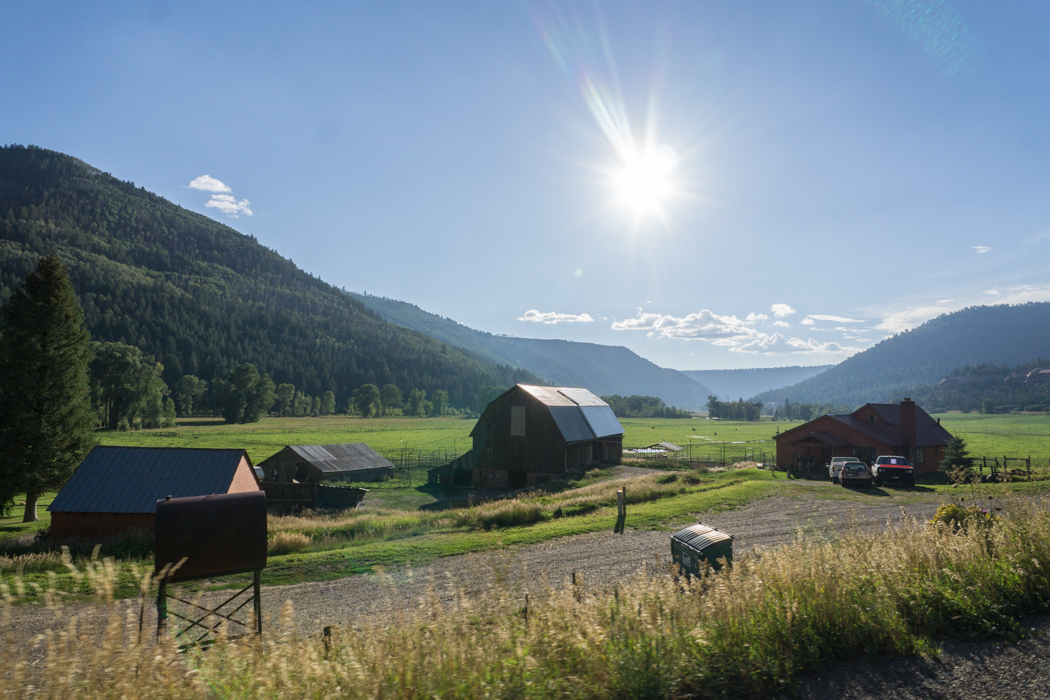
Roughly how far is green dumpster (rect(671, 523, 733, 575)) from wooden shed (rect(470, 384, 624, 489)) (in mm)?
32069

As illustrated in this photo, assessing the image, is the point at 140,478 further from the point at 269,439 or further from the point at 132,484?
the point at 269,439

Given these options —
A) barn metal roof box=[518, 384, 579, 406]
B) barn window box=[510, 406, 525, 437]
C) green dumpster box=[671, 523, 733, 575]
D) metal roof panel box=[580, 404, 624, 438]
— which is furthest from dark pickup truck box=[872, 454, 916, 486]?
green dumpster box=[671, 523, 733, 575]

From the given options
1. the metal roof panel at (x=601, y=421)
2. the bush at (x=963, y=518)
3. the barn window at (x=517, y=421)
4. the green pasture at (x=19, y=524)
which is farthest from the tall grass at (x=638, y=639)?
the metal roof panel at (x=601, y=421)

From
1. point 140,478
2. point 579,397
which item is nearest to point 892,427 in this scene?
point 579,397

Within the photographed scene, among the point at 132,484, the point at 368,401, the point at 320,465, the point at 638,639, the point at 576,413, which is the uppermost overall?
the point at 368,401

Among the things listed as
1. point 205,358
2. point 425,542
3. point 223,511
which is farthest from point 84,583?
point 205,358

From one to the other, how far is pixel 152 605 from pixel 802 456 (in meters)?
43.9

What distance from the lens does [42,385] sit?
83.8 feet

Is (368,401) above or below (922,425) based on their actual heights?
above

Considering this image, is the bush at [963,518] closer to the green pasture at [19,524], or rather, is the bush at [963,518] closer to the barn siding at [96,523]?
the barn siding at [96,523]

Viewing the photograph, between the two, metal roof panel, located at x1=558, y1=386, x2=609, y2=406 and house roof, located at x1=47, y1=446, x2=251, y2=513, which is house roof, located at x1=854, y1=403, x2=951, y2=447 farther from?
house roof, located at x1=47, y1=446, x2=251, y2=513

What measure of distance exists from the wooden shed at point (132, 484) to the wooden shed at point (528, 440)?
21539 mm

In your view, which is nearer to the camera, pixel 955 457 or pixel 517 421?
pixel 955 457

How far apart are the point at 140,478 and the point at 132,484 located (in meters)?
0.36
